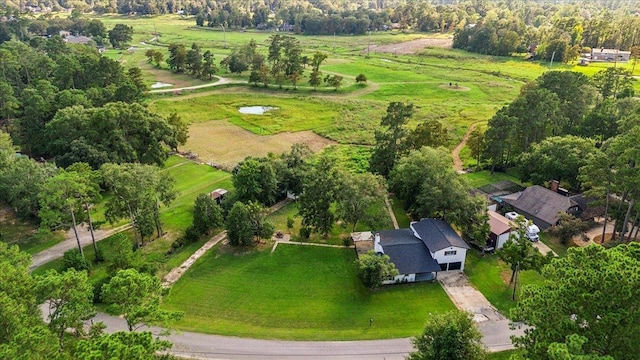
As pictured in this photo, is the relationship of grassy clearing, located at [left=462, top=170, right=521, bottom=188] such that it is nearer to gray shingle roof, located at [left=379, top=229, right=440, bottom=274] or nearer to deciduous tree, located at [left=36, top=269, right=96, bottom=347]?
gray shingle roof, located at [left=379, top=229, right=440, bottom=274]

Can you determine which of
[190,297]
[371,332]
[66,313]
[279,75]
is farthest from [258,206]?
[279,75]

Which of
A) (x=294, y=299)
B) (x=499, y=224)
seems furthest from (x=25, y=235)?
(x=499, y=224)

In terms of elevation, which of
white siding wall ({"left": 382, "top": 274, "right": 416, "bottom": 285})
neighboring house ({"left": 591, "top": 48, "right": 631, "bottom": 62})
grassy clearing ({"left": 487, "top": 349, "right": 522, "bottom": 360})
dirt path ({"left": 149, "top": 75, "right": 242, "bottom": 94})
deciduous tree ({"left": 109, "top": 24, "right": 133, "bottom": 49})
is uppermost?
deciduous tree ({"left": 109, "top": 24, "right": 133, "bottom": 49})

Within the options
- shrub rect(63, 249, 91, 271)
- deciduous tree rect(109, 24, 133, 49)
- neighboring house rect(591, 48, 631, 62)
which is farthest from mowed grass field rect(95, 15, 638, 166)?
shrub rect(63, 249, 91, 271)

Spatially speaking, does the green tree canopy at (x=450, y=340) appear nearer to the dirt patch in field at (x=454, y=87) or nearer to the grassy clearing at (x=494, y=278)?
the grassy clearing at (x=494, y=278)

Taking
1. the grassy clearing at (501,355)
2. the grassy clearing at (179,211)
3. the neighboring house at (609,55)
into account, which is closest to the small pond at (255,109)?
the grassy clearing at (179,211)
